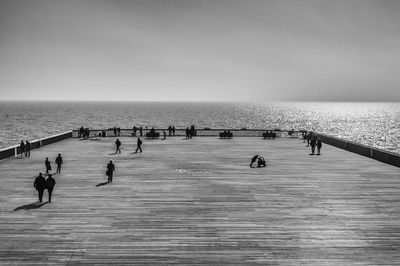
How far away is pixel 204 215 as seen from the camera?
43.3ft

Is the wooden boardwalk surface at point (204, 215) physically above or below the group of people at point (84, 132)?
below

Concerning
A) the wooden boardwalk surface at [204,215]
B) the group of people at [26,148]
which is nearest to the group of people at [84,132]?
the group of people at [26,148]

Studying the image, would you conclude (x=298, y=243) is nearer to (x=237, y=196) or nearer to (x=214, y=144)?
(x=237, y=196)

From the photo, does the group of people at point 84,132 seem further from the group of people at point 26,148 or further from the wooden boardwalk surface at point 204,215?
the wooden boardwalk surface at point 204,215

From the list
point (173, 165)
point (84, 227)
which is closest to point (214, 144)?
point (173, 165)

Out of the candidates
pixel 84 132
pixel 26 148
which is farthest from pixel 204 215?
pixel 84 132

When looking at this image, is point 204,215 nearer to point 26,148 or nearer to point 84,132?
point 26,148

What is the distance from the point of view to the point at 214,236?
1120 centimetres

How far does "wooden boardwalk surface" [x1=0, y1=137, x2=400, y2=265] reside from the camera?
10.0 meters

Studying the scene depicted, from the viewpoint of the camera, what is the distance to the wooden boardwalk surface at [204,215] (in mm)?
10047

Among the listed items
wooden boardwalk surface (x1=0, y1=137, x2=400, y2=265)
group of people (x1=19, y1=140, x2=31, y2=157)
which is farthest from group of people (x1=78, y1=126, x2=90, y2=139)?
wooden boardwalk surface (x1=0, y1=137, x2=400, y2=265)

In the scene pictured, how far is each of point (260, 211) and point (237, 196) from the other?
7.27 feet

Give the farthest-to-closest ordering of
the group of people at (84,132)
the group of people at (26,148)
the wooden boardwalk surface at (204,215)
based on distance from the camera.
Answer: the group of people at (84,132)
the group of people at (26,148)
the wooden boardwalk surface at (204,215)

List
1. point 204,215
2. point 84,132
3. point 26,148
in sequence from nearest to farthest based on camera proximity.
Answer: point 204,215, point 26,148, point 84,132
